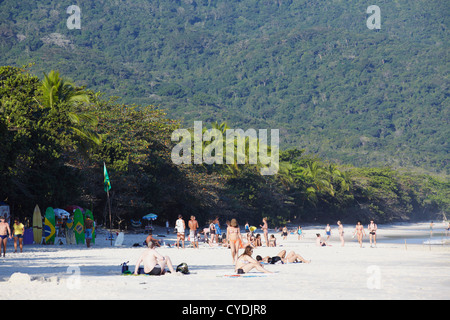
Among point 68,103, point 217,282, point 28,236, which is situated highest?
point 68,103

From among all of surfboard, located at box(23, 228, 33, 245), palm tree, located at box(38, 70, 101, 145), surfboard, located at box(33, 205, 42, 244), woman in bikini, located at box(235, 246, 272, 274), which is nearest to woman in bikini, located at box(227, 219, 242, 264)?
woman in bikini, located at box(235, 246, 272, 274)

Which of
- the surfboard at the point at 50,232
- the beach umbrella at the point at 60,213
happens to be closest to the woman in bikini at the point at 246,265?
the surfboard at the point at 50,232

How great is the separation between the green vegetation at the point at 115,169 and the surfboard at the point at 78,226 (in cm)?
284

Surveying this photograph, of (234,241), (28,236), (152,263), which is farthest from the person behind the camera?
(28,236)

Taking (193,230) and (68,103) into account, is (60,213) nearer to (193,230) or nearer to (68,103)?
(193,230)

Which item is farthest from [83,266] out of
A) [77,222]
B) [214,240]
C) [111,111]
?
[111,111]

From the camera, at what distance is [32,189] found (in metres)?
28.4

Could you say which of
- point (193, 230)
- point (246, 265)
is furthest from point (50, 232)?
point (246, 265)

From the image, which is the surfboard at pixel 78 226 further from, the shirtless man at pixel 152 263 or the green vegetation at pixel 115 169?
the shirtless man at pixel 152 263

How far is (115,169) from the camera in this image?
35.1m

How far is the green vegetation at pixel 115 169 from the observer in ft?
92.1

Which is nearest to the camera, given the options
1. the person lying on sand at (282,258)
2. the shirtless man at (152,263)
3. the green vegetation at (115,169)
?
the shirtless man at (152,263)

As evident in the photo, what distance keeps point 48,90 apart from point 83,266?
57.3ft

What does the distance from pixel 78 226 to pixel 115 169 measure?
939cm
